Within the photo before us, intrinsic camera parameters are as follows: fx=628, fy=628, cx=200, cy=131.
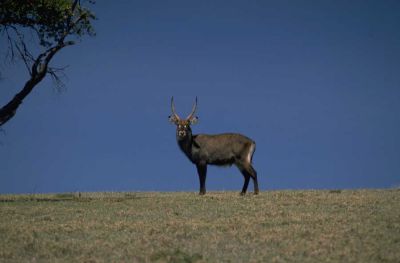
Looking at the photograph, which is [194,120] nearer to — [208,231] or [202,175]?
[202,175]

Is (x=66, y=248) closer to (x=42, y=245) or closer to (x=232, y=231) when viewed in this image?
(x=42, y=245)

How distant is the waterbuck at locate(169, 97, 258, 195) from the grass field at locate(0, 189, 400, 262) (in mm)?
4857

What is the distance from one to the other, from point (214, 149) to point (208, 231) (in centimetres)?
1164

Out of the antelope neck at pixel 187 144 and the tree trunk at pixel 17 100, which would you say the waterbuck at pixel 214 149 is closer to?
the antelope neck at pixel 187 144

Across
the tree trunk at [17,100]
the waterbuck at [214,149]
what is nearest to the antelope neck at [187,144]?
the waterbuck at [214,149]

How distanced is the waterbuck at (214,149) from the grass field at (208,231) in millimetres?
4857

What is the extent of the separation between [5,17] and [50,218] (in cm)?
1043

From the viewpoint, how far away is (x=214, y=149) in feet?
82.5

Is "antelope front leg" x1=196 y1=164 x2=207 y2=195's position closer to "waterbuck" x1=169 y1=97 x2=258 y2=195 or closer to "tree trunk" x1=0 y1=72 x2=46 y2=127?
"waterbuck" x1=169 y1=97 x2=258 y2=195

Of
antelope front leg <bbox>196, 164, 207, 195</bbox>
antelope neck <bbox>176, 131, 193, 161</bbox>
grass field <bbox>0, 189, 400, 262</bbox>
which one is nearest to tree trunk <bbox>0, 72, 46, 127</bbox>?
grass field <bbox>0, 189, 400, 262</bbox>

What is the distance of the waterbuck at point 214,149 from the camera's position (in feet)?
80.6

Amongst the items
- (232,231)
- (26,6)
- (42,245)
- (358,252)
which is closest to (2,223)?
(42,245)

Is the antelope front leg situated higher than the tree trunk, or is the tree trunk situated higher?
the tree trunk

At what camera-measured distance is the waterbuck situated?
80.6ft
